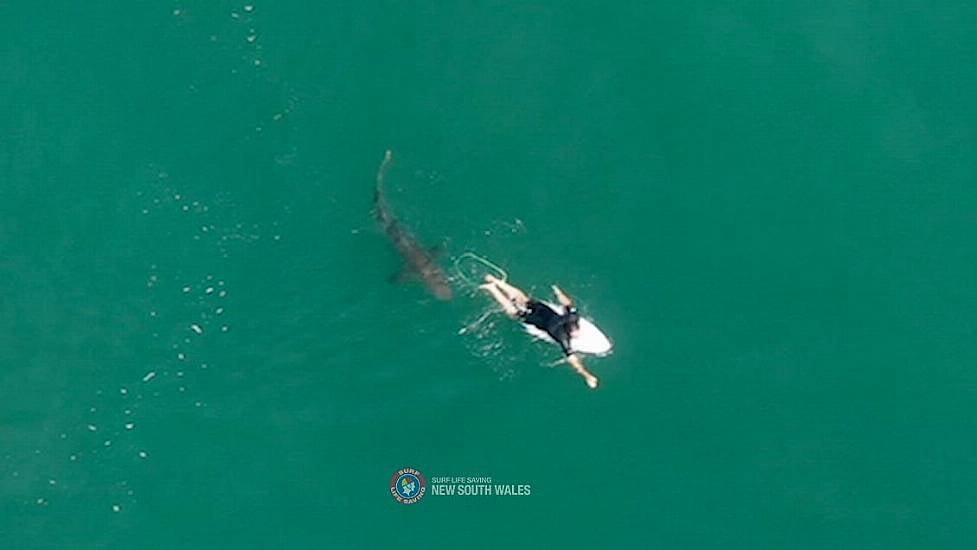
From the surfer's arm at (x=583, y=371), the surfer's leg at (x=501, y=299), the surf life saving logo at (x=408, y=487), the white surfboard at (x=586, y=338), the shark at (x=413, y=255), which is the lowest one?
the surf life saving logo at (x=408, y=487)

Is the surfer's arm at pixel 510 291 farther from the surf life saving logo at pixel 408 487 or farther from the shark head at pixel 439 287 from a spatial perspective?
the surf life saving logo at pixel 408 487

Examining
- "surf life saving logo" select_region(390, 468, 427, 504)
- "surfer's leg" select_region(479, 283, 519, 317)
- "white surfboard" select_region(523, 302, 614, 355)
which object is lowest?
"surf life saving logo" select_region(390, 468, 427, 504)

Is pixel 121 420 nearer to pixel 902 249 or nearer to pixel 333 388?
pixel 333 388

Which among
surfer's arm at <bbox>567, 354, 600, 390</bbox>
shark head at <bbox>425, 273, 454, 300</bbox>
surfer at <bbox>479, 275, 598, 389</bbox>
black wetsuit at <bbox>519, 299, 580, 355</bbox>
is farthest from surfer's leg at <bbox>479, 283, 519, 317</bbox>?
surfer's arm at <bbox>567, 354, 600, 390</bbox>

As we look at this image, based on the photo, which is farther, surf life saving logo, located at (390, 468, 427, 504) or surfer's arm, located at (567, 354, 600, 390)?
surf life saving logo, located at (390, 468, 427, 504)

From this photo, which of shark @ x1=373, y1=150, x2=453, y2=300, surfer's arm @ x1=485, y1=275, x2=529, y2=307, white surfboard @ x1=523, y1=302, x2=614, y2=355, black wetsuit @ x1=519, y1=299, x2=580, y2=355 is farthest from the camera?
shark @ x1=373, y1=150, x2=453, y2=300

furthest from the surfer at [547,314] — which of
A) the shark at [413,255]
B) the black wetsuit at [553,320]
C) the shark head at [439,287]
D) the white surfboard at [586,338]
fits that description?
the shark at [413,255]

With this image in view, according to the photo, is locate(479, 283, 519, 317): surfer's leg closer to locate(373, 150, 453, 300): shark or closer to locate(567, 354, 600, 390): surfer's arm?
locate(373, 150, 453, 300): shark

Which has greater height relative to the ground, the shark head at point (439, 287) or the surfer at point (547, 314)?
the shark head at point (439, 287)

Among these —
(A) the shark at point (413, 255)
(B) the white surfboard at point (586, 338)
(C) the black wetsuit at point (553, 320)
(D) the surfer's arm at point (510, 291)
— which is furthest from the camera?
(A) the shark at point (413, 255)
